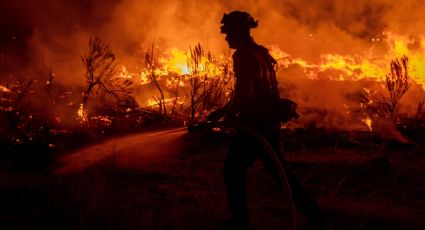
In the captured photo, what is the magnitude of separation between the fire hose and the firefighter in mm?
72

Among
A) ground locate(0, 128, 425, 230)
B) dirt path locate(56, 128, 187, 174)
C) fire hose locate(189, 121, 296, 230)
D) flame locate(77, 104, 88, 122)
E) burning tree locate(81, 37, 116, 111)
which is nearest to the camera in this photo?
fire hose locate(189, 121, 296, 230)

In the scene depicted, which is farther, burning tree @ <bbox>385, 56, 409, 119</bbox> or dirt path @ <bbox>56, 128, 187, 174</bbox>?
burning tree @ <bbox>385, 56, 409, 119</bbox>

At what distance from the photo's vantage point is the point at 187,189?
6578 millimetres

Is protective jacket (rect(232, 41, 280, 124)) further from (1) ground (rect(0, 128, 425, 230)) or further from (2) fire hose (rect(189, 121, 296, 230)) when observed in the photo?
(1) ground (rect(0, 128, 425, 230))

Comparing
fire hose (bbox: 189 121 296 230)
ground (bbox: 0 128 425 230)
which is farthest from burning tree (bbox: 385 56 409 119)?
fire hose (bbox: 189 121 296 230)

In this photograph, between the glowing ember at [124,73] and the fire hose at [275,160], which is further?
the glowing ember at [124,73]

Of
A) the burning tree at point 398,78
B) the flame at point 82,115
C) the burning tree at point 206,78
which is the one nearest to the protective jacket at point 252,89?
the flame at point 82,115

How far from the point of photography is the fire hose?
3.28 metres

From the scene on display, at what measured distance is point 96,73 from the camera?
2294 centimetres

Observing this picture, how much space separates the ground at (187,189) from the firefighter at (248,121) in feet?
1.83

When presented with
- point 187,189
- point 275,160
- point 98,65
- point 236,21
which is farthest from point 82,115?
point 275,160

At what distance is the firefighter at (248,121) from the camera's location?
3.56 m

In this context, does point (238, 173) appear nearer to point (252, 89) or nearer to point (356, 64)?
point (252, 89)

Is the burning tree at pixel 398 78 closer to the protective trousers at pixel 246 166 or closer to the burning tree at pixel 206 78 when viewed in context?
the burning tree at pixel 206 78
